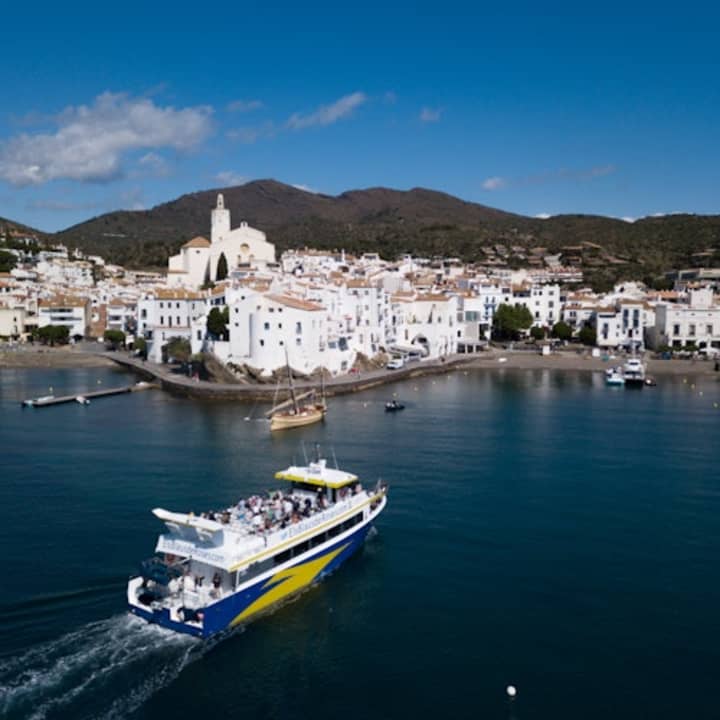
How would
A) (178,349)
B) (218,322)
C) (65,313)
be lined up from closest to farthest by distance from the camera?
(218,322) → (178,349) → (65,313)

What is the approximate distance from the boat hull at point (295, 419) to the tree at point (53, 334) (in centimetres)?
4081

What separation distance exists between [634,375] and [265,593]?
1559 inches

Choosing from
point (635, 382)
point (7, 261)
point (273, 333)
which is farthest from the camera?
point (7, 261)

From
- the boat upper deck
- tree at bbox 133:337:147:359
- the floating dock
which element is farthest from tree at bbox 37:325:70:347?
the boat upper deck

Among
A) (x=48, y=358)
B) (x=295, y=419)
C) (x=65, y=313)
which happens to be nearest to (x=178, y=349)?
(x=48, y=358)

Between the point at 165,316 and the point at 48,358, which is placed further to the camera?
the point at 165,316

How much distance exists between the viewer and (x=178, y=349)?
5331cm

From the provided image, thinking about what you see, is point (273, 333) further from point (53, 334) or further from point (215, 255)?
point (215, 255)

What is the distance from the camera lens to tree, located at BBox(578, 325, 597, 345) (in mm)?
68375

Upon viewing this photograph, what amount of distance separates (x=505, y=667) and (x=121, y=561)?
28.7 feet

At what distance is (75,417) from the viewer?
3566 cm

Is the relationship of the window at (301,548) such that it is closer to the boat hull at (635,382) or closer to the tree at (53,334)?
the boat hull at (635,382)

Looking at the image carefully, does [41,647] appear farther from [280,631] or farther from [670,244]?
[670,244]

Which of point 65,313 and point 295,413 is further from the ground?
point 65,313
